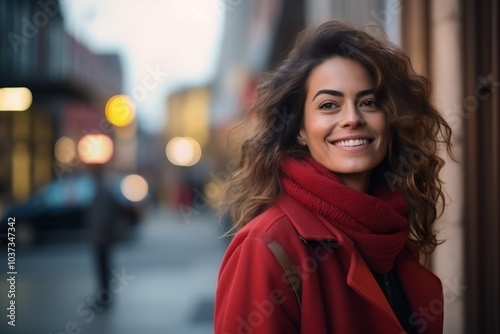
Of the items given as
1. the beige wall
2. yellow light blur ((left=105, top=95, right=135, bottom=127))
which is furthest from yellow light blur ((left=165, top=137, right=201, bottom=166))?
the beige wall

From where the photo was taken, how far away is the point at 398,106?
221cm

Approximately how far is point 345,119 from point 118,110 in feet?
23.7

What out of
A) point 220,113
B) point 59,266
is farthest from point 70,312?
point 220,113

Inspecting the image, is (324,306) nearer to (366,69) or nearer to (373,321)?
(373,321)

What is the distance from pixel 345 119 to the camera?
206 cm

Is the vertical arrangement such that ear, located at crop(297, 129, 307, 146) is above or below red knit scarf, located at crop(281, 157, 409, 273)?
above

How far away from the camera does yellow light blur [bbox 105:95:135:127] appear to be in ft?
28.8

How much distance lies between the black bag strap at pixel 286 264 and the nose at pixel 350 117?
50cm

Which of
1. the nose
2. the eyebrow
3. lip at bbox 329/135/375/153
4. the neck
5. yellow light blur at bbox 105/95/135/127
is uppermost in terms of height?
yellow light blur at bbox 105/95/135/127

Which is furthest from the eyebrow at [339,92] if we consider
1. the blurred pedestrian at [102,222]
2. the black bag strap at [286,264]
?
the blurred pedestrian at [102,222]

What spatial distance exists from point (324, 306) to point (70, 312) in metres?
6.71

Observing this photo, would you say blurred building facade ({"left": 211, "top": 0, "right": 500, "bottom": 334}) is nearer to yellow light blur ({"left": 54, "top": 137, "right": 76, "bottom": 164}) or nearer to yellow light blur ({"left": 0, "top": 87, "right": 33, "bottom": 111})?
yellow light blur ({"left": 0, "top": 87, "right": 33, "bottom": 111})

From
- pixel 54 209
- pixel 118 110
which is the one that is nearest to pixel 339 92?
pixel 118 110

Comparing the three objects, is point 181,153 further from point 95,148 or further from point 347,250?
point 347,250
